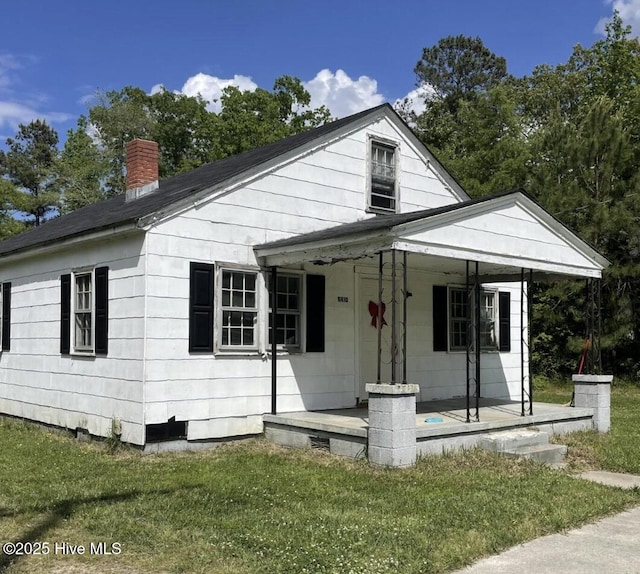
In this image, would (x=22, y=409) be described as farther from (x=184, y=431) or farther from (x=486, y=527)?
(x=486, y=527)

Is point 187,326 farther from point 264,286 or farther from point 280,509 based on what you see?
point 280,509

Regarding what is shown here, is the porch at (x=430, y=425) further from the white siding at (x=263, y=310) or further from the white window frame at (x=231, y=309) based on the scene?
the white window frame at (x=231, y=309)

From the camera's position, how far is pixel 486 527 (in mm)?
5648

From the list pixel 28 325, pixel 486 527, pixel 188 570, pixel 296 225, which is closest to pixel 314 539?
pixel 188 570

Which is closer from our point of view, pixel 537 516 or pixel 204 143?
pixel 537 516

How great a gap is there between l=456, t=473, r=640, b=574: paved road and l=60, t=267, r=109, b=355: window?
21.5ft

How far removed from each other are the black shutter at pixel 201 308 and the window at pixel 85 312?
137cm

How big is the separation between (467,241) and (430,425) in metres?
2.45

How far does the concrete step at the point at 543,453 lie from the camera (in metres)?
8.60

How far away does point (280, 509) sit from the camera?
6.21 meters

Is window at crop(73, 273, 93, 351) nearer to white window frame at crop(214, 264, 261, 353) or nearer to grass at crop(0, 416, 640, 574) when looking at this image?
grass at crop(0, 416, 640, 574)

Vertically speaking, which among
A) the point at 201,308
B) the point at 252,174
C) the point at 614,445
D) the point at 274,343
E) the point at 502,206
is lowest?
the point at 614,445

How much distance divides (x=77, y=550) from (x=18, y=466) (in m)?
3.69

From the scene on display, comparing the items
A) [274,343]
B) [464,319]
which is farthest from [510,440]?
[464,319]
